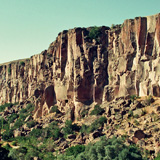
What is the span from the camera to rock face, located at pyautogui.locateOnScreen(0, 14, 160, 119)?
180 ft

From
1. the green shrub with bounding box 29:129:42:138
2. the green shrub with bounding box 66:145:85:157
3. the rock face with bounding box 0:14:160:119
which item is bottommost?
the green shrub with bounding box 66:145:85:157

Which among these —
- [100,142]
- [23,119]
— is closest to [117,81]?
[100,142]

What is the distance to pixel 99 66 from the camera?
61000 mm

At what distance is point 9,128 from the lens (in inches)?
2827

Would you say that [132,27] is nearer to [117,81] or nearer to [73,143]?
[117,81]

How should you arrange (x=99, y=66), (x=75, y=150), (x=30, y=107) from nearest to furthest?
(x=75, y=150) < (x=99, y=66) < (x=30, y=107)

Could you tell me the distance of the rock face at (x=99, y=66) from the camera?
54938mm

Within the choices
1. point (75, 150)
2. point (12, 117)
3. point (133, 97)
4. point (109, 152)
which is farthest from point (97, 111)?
point (12, 117)

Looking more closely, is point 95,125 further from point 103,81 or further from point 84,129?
point 103,81

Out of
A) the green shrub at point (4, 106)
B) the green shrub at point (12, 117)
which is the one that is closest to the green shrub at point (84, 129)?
the green shrub at point (12, 117)

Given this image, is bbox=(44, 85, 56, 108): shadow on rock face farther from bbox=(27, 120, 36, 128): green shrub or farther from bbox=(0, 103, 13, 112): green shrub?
bbox=(0, 103, 13, 112): green shrub

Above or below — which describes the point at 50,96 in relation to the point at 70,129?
above

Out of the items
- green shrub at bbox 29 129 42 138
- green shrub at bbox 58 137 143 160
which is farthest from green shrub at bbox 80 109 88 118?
green shrub at bbox 58 137 143 160

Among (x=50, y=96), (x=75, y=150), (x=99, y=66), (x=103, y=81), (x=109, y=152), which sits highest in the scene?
(x=99, y=66)
